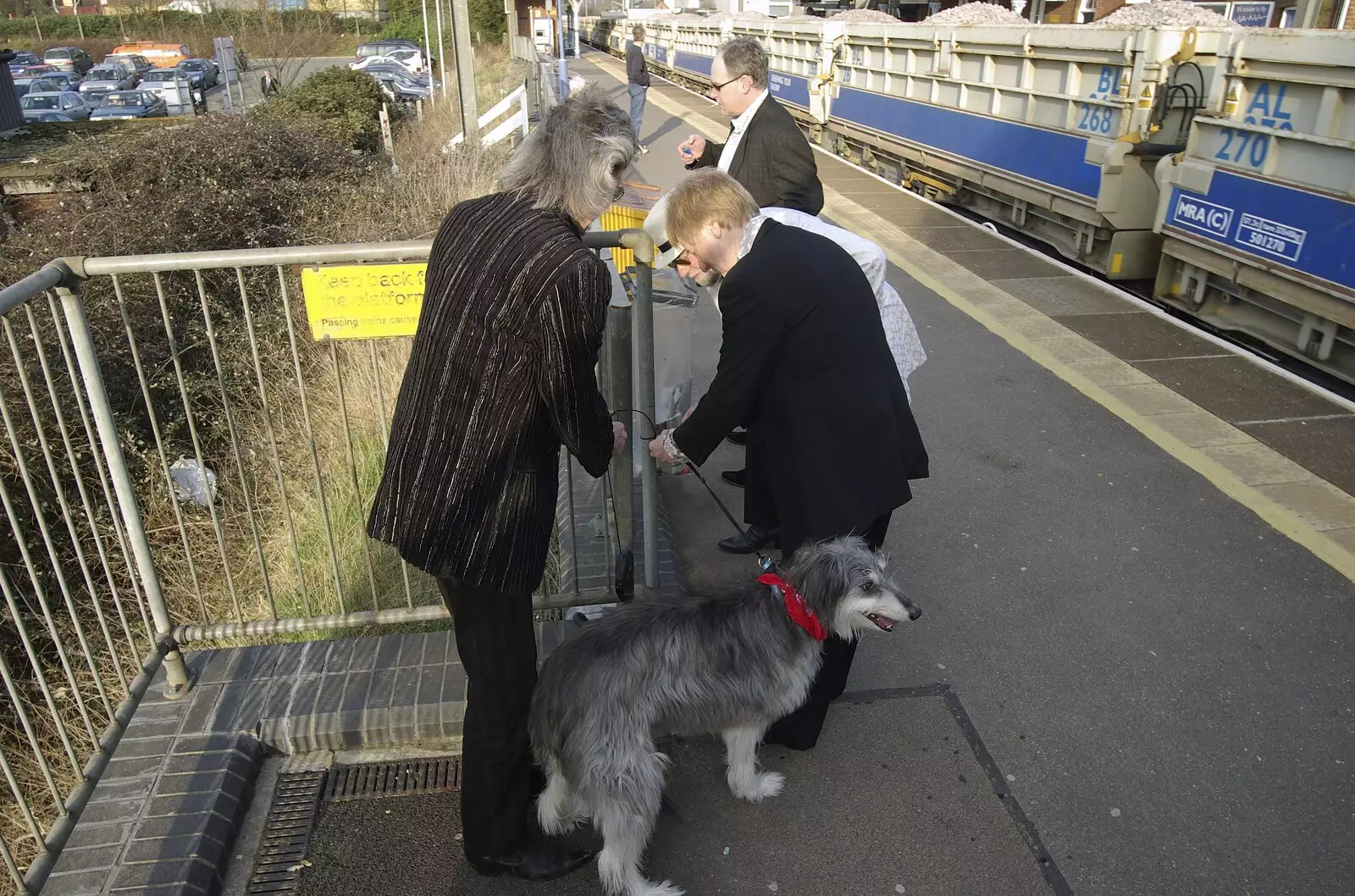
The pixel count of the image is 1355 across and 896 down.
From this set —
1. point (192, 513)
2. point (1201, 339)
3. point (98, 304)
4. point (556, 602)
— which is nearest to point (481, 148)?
point (98, 304)

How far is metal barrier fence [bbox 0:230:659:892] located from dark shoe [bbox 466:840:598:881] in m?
1.12

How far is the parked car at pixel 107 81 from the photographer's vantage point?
116 feet

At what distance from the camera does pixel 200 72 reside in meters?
42.0

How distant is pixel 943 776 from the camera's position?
3225 mm

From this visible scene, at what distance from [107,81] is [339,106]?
28100mm

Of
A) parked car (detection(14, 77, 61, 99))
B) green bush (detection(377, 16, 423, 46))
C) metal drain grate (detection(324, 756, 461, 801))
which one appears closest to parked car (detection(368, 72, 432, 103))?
parked car (detection(14, 77, 61, 99))

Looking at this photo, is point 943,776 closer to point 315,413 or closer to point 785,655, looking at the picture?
point 785,655

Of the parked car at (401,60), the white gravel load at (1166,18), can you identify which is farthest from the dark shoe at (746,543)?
the parked car at (401,60)

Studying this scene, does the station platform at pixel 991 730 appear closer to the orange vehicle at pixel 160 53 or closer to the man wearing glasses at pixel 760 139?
the man wearing glasses at pixel 760 139

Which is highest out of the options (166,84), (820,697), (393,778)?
(166,84)

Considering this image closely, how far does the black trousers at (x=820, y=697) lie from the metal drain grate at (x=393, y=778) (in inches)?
45.9

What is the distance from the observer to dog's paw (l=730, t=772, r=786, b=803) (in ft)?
10.2

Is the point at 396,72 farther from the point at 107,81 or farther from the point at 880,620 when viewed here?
the point at 880,620

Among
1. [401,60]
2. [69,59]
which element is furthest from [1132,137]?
[69,59]
